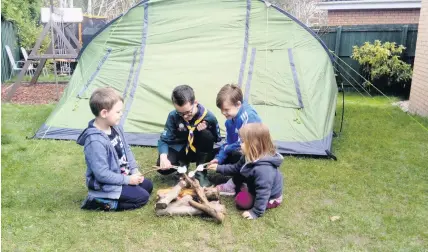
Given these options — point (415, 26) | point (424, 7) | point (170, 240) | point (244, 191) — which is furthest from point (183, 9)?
point (415, 26)

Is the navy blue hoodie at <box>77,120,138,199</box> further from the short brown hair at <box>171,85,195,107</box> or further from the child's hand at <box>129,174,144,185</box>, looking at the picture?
the short brown hair at <box>171,85,195,107</box>

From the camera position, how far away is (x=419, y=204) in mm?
3158

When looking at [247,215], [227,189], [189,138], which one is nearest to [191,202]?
[247,215]

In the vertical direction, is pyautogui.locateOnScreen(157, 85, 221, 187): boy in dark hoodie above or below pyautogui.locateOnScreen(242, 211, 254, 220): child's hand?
above

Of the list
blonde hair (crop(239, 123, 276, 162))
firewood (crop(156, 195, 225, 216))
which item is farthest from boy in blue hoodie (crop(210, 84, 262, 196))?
firewood (crop(156, 195, 225, 216))

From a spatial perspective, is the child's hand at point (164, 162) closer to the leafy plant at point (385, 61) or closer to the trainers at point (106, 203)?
the trainers at point (106, 203)

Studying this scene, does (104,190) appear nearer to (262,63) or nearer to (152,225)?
(152,225)

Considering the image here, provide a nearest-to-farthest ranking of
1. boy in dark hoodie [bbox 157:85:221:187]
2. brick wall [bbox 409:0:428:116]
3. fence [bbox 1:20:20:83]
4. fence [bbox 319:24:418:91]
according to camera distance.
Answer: boy in dark hoodie [bbox 157:85:221:187] → brick wall [bbox 409:0:428:116] → fence [bbox 319:24:418:91] → fence [bbox 1:20:20:83]

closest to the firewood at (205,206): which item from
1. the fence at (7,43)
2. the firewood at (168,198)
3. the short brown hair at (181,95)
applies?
the firewood at (168,198)

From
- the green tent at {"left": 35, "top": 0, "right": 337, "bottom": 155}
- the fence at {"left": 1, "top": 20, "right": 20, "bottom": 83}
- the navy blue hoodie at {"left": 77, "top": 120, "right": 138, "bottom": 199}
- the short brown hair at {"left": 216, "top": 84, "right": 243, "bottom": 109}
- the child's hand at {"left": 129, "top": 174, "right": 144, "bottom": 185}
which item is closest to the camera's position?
the navy blue hoodie at {"left": 77, "top": 120, "right": 138, "bottom": 199}

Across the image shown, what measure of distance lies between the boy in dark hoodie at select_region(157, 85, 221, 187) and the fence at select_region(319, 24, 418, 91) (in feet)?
21.3

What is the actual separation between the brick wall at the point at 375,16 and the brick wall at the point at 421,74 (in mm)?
5191

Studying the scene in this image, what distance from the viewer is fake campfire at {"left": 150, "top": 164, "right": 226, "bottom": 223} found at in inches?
111

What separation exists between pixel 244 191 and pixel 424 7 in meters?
5.60
